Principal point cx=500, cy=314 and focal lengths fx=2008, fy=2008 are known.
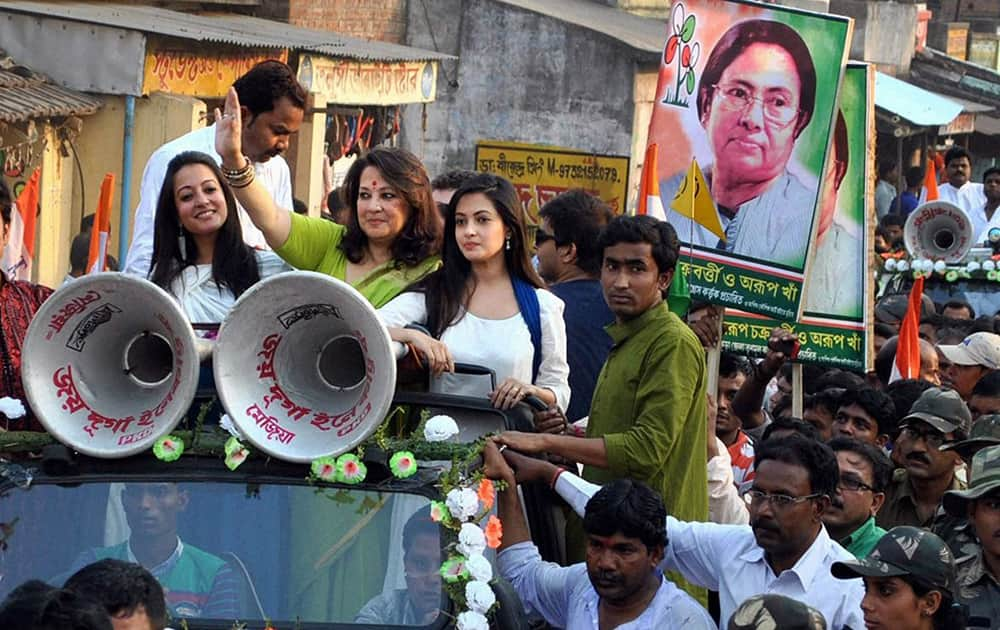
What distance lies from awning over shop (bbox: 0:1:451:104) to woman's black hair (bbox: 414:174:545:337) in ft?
31.0

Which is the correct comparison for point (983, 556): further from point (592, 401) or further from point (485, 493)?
point (485, 493)

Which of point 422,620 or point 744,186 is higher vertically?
point 744,186

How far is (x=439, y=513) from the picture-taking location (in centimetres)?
518

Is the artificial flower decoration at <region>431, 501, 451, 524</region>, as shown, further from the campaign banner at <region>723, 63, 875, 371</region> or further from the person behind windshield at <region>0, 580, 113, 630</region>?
the campaign banner at <region>723, 63, 875, 371</region>

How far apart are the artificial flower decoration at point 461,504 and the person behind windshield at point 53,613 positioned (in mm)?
1575

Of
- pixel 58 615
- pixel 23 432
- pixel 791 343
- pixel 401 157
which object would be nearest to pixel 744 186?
pixel 791 343

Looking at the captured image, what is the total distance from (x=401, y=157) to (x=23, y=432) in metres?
1.60

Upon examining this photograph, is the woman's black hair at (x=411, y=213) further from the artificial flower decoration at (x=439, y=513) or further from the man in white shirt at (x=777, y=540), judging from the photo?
the artificial flower decoration at (x=439, y=513)

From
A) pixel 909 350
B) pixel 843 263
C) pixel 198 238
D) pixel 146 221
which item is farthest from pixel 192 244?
pixel 909 350

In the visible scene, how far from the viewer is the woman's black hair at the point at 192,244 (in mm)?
6156

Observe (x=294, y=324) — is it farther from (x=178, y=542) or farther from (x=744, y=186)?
(x=744, y=186)

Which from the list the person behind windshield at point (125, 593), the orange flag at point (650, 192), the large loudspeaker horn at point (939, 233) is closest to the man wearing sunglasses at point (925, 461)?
the orange flag at point (650, 192)

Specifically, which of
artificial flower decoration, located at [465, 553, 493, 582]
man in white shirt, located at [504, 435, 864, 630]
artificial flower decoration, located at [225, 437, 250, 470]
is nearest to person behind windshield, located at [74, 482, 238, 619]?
artificial flower decoration, located at [225, 437, 250, 470]

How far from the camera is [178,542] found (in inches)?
204
